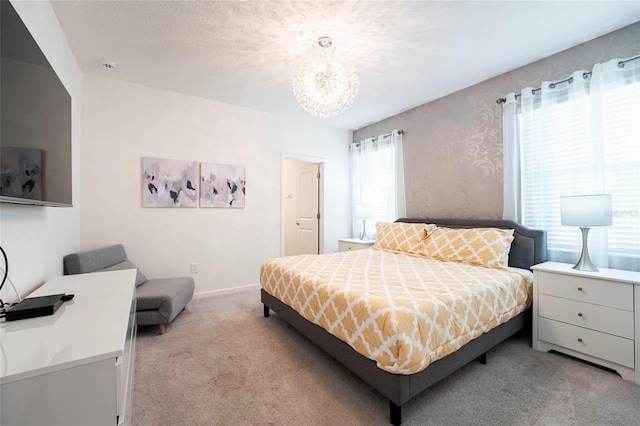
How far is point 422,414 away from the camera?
1511 millimetres

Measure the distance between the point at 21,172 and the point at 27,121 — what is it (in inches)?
9.4

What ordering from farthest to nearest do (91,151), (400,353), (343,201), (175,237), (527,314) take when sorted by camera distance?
(343,201), (175,237), (91,151), (527,314), (400,353)

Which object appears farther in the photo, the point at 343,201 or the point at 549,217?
the point at 343,201

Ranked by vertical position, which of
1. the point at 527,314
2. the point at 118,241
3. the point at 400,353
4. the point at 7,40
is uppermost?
the point at 7,40

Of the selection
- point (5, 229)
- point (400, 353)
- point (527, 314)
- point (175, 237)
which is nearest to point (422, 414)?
point (400, 353)

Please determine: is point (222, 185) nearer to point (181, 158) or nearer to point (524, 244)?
point (181, 158)

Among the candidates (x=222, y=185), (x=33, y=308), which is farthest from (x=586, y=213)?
(x=222, y=185)

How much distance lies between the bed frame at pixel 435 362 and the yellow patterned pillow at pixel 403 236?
39cm

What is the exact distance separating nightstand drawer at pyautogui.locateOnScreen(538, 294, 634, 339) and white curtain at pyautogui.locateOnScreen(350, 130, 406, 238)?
6.83 feet

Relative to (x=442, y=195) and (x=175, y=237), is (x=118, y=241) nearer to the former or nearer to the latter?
(x=175, y=237)

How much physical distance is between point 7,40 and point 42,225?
1.33 m

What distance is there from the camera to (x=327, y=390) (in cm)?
172

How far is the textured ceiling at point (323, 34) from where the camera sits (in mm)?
1985

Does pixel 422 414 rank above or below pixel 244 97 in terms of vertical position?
below
